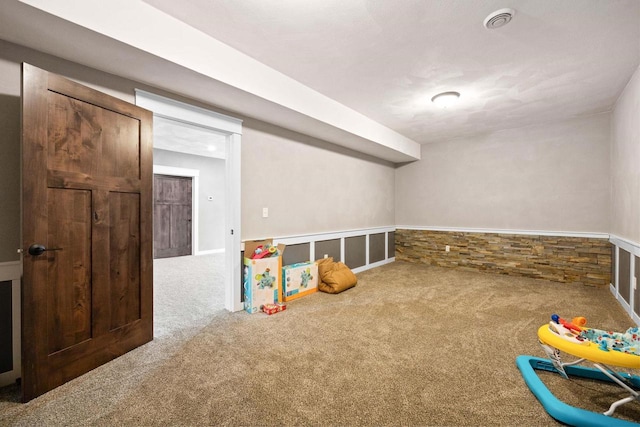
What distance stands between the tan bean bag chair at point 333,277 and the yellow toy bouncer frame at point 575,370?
2.17 m

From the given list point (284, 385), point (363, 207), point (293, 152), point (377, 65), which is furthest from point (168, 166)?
point (284, 385)

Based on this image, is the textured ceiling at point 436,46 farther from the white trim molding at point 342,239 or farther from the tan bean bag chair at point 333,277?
the tan bean bag chair at point 333,277

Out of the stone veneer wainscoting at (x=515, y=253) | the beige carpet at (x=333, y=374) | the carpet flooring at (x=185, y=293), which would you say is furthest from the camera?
the stone veneer wainscoting at (x=515, y=253)

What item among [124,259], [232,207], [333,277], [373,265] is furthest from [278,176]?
[373,265]

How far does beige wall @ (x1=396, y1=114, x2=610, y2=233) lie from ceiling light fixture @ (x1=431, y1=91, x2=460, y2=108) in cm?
210

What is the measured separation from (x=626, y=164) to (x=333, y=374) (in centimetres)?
401

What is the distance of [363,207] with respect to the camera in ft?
17.6

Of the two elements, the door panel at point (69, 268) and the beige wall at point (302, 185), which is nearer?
the door panel at point (69, 268)

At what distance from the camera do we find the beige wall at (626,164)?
9.50 ft

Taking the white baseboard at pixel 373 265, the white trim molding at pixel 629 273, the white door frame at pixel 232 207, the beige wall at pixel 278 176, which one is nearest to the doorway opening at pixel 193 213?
the white door frame at pixel 232 207

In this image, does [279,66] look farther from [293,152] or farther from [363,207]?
[363,207]

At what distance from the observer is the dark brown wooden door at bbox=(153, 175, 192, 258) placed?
6777mm

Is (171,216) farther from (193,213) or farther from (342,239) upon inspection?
(342,239)

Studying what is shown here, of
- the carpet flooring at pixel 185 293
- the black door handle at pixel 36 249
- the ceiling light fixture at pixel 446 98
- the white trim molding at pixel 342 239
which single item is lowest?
the carpet flooring at pixel 185 293
